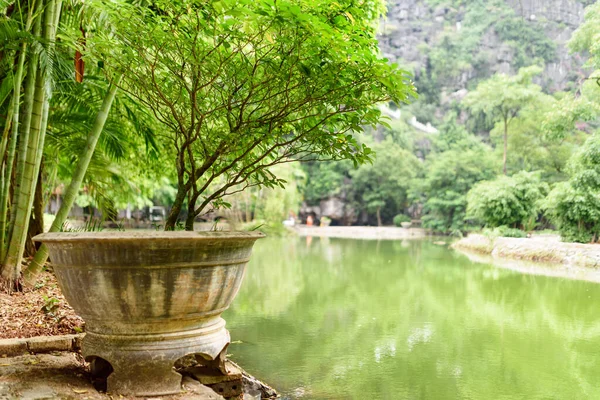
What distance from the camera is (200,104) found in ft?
9.13

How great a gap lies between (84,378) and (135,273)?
1.95ft

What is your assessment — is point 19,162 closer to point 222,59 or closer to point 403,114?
point 222,59

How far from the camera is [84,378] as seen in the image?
2.36 meters

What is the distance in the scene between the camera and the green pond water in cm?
405

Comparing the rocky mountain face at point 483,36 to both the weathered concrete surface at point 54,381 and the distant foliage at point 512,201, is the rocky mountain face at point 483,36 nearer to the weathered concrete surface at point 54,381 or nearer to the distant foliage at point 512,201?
the distant foliage at point 512,201

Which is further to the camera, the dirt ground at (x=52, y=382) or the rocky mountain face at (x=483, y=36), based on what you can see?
the rocky mountain face at (x=483, y=36)

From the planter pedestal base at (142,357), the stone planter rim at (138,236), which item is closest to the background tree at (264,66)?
the stone planter rim at (138,236)

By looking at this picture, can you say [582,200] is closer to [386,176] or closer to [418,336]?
[418,336]

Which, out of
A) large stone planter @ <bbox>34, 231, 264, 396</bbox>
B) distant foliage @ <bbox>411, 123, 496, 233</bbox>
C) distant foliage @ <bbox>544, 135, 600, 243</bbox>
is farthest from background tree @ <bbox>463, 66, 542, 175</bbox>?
large stone planter @ <bbox>34, 231, 264, 396</bbox>

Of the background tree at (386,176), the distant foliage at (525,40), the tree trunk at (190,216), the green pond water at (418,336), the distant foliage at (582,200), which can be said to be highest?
the distant foliage at (525,40)

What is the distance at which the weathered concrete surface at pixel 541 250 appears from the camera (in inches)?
499

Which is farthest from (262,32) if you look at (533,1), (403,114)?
(533,1)

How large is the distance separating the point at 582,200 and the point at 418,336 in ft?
32.9

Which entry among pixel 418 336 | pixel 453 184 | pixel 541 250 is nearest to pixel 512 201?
pixel 541 250
